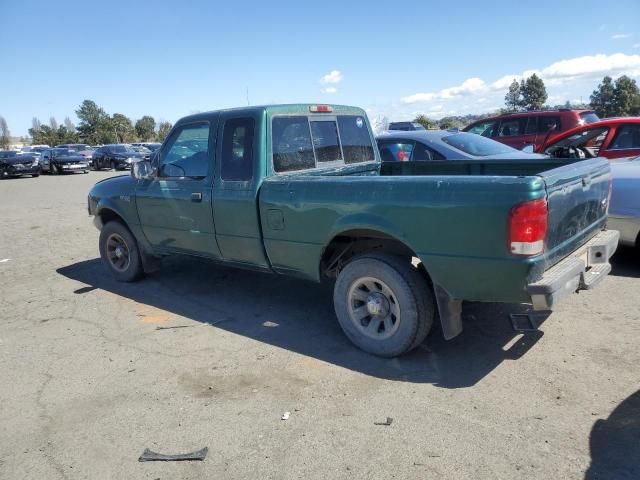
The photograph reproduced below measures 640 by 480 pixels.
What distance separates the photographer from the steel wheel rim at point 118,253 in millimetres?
6211

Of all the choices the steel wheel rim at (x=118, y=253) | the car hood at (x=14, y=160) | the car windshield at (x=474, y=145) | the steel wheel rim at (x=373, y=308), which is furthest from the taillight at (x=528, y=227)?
the car hood at (x=14, y=160)

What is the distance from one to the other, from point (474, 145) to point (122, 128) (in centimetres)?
7380

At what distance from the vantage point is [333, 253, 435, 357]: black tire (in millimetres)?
3662

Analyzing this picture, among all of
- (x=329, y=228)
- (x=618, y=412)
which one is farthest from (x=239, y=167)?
(x=618, y=412)

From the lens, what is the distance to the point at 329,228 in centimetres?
393

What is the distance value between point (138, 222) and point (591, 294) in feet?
15.8

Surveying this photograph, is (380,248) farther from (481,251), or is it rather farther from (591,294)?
(591,294)

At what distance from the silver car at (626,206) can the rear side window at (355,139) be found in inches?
103

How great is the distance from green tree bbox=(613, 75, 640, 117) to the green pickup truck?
41.6 meters

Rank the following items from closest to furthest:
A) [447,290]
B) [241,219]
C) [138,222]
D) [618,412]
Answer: [618,412] → [447,290] → [241,219] → [138,222]

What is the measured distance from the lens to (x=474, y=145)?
7.62m

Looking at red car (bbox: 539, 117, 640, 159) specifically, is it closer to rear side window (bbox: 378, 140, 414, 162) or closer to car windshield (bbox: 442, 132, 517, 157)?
car windshield (bbox: 442, 132, 517, 157)

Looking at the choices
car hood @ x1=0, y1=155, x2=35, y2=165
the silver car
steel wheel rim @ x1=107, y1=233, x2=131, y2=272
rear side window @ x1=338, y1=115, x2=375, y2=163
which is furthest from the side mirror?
car hood @ x1=0, y1=155, x2=35, y2=165

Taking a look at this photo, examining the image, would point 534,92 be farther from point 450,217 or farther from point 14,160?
point 450,217
